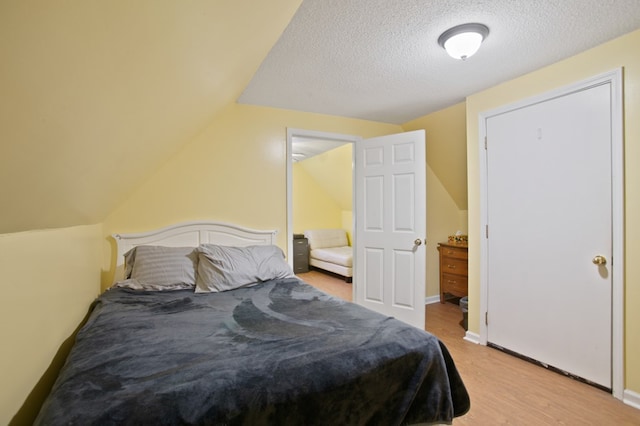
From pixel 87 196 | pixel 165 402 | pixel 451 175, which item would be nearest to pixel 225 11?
pixel 87 196

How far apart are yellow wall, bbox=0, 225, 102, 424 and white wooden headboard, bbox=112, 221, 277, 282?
80cm

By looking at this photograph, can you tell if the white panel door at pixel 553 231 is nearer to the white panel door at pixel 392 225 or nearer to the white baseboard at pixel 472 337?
the white baseboard at pixel 472 337

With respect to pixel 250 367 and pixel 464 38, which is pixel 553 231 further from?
pixel 250 367

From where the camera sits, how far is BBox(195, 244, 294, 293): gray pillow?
224 cm

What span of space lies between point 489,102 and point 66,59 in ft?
9.71

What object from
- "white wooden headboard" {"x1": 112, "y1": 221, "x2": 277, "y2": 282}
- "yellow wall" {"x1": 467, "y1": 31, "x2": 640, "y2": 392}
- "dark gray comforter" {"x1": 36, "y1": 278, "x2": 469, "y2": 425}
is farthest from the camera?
"white wooden headboard" {"x1": 112, "y1": 221, "x2": 277, "y2": 282}

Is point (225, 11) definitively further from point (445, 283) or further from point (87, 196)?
point (445, 283)

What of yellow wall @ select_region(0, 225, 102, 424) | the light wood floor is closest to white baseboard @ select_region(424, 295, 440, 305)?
the light wood floor

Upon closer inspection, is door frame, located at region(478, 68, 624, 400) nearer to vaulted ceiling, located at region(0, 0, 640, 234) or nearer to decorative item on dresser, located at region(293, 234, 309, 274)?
vaulted ceiling, located at region(0, 0, 640, 234)

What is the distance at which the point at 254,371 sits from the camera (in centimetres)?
107

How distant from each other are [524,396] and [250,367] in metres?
1.92

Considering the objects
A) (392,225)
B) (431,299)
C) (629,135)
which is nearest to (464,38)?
(629,135)

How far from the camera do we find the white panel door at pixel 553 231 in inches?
79.6

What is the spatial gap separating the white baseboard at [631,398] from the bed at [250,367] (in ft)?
4.42
